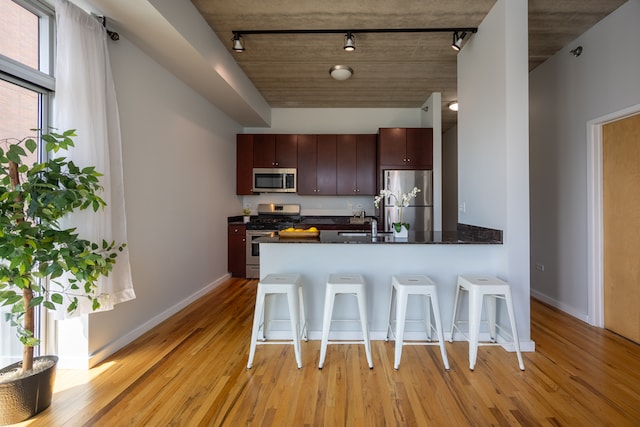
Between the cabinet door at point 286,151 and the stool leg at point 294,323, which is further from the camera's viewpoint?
the cabinet door at point 286,151

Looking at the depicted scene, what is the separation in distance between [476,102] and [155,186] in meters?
3.30

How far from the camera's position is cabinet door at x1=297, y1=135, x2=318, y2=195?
209 inches

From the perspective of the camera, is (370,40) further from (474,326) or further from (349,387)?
(349,387)

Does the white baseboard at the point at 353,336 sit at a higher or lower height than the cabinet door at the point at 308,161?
lower

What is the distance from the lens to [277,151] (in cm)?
534

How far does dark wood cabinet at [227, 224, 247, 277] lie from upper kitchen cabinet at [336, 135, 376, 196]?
5.83 ft

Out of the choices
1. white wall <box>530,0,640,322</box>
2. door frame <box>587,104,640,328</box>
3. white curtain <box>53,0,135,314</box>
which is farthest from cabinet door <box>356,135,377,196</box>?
white curtain <box>53,0,135,314</box>

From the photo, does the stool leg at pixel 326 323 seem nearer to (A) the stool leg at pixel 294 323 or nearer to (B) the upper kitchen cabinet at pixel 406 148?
(A) the stool leg at pixel 294 323

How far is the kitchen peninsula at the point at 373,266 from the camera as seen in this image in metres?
2.77

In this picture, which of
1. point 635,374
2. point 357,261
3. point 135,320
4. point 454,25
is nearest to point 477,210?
point 357,261

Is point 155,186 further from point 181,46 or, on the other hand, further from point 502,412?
point 502,412

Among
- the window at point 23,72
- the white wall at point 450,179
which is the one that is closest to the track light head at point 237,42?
the window at point 23,72

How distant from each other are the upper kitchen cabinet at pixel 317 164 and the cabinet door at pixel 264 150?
1.51 ft

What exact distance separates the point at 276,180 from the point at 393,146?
200 cm
